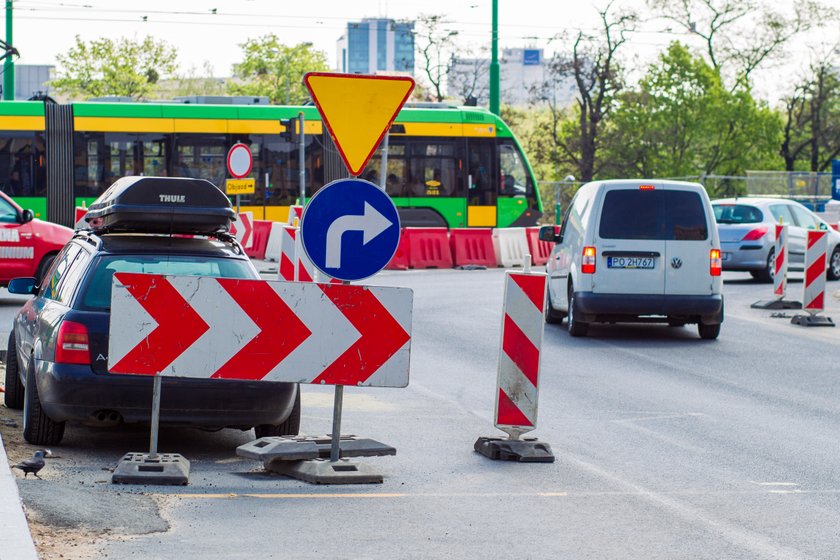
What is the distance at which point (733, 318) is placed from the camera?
2066cm

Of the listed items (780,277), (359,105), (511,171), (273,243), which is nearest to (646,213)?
(780,277)

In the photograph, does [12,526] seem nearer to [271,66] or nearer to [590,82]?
[590,82]

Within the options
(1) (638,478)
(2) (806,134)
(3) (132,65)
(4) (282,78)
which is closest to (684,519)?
(1) (638,478)

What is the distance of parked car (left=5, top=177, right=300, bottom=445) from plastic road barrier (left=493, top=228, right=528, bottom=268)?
2227 cm

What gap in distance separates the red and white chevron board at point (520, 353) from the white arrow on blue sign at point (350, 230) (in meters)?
1.28

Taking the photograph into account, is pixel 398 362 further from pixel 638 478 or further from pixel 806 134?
pixel 806 134

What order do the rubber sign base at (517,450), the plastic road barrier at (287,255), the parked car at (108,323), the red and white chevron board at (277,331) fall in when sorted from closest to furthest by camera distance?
the red and white chevron board at (277,331)
the parked car at (108,323)
the rubber sign base at (517,450)
the plastic road barrier at (287,255)

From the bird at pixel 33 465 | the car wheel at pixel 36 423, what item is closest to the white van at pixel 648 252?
the car wheel at pixel 36 423

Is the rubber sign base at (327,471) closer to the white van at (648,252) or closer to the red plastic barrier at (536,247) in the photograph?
the white van at (648,252)

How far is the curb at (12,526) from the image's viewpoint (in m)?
5.95

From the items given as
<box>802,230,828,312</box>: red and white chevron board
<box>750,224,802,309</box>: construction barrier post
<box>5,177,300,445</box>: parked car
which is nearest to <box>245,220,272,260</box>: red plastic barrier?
<box>750,224,802,309</box>: construction barrier post

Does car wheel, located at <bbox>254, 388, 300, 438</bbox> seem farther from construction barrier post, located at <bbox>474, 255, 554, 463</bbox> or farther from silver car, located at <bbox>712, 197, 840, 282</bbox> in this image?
silver car, located at <bbox>712, 197, 840, 282</bbox>

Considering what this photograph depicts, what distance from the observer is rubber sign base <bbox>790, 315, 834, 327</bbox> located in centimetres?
1961

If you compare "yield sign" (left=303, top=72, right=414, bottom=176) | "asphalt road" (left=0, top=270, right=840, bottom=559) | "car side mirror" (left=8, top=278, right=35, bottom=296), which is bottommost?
"asphalt road" (left=0, top=270, right=840, bottom=559)
